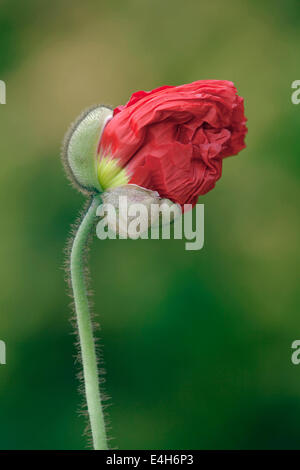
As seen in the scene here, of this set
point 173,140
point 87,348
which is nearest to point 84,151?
point 173,140

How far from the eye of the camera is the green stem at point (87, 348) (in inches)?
19.4

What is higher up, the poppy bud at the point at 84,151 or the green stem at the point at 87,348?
the poppy bud at the point at 84,151

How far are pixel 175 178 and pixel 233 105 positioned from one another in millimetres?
87

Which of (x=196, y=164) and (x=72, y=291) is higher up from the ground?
(x=196, y=164)

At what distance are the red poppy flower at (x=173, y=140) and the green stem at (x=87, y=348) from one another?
0.31 feet

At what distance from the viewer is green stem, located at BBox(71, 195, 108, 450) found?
0.49 metres

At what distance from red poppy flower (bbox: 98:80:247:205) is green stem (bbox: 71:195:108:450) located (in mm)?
95

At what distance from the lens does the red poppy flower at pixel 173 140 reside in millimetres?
556

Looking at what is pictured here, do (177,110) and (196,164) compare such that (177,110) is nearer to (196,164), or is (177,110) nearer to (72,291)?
(196,164)

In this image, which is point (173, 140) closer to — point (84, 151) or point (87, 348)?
point (84, 151)

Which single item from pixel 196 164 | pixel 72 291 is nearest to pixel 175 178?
pixel 196 164

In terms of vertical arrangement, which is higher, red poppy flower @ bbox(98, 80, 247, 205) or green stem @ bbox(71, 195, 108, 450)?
red poppy flower @ bbox(98, 80, 247, 205)

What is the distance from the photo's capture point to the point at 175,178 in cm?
56

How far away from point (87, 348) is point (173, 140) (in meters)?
0.20
